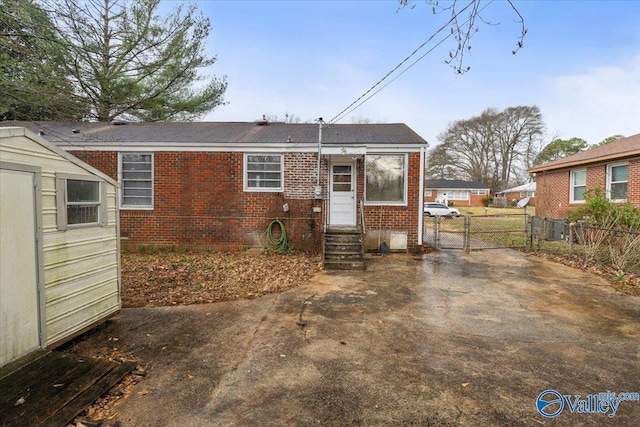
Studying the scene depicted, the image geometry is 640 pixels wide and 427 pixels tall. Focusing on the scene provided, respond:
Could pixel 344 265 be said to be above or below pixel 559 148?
below

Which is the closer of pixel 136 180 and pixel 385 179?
pixel 385 179

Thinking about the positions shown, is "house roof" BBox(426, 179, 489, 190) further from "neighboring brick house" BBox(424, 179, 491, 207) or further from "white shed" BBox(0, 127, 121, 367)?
"white shed" BBox(0, 127, 121, 367)

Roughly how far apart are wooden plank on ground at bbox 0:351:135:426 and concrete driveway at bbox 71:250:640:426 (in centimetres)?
30

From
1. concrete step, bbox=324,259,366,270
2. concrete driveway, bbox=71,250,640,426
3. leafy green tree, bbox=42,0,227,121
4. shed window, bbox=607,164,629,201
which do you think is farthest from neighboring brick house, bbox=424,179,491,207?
concrete driveway, bbox=71,250,640,426

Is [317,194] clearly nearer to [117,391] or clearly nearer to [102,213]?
[102,213]

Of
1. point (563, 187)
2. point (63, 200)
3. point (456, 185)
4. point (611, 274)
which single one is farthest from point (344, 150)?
point (456, 185)

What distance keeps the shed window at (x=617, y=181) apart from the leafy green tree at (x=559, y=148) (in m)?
33.8

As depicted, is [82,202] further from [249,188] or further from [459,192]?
[459,192]

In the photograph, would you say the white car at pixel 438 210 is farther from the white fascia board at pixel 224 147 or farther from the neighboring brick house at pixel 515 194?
the white fascia board at pixel 224 147

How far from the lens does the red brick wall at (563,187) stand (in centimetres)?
1027

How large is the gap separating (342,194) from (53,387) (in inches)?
313

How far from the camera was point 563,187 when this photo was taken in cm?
1345

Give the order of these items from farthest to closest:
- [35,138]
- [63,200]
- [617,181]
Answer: [617,181]
[63,200]
[35,138]

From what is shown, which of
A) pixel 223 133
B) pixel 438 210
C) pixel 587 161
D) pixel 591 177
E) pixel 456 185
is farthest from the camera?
pixel 456 185
